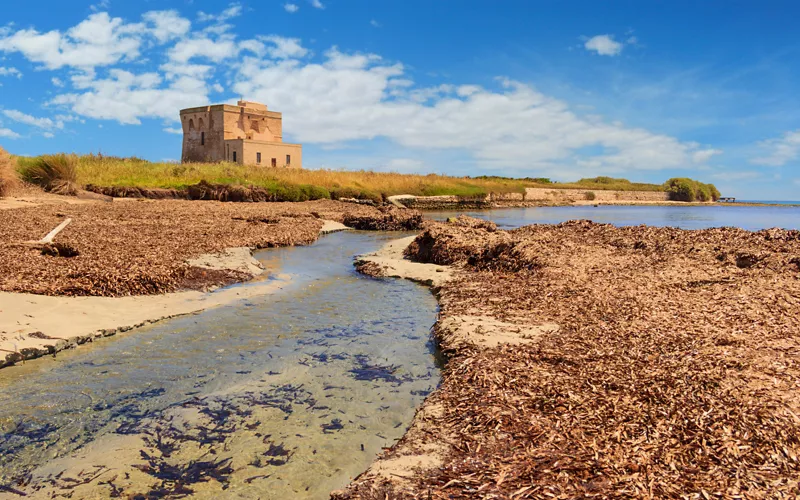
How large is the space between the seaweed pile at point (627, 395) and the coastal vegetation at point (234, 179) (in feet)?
97.3

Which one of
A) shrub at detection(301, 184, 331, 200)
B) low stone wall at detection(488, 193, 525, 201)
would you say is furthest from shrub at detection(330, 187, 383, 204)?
low stone wall at detection(488, 193, 525, 201)

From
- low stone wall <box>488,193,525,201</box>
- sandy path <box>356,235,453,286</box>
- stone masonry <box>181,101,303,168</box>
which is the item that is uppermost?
stone masonry <box>181,101,303,168</box>

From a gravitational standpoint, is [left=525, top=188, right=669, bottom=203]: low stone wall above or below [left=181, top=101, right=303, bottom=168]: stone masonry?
below

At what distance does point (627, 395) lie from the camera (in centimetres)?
491

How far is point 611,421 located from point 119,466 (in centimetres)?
419

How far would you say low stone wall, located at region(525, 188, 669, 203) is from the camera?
A: 74.9 meters

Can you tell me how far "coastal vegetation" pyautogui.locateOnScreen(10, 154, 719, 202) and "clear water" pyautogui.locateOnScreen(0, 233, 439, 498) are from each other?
26763mm

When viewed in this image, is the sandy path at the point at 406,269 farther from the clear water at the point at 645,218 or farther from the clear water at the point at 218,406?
the clear water at the point at 645,218

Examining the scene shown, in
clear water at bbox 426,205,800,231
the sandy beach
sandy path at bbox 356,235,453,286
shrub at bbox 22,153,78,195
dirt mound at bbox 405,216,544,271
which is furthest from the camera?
clear water at bbox 426,205,800,231

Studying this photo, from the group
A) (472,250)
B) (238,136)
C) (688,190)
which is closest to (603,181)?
(688,190)

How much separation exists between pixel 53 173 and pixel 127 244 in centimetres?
2055

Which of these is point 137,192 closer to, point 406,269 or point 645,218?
point 406,269

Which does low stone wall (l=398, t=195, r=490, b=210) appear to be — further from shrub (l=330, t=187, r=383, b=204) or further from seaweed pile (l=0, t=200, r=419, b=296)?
seaweed pile (l=0, t=200, r=419, b=296)

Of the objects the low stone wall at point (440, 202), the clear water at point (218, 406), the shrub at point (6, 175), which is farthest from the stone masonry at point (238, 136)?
the clear water at point (218, 406)
